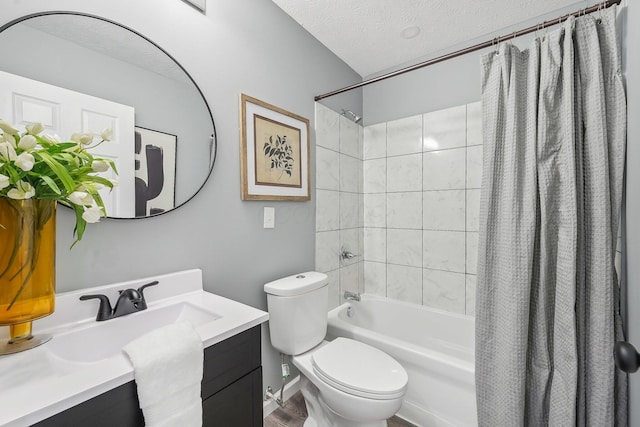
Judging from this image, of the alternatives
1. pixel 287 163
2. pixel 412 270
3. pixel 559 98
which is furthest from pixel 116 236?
pixel 412 270

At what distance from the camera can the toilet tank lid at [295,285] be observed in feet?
4.75

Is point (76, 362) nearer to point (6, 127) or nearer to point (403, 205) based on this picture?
point (6, 127)

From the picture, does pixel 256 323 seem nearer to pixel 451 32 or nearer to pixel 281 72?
pixel 281 72

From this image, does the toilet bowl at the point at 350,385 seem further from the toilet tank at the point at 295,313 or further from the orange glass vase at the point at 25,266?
the orange glass vase at the point at 25,266

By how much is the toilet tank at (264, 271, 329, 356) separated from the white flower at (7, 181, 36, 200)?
3.37ft

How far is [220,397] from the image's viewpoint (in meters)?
0.83

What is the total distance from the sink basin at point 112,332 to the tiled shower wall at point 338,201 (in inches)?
39.7

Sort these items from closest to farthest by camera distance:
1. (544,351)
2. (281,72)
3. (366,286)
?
(544,351), (281,72), (366,286)

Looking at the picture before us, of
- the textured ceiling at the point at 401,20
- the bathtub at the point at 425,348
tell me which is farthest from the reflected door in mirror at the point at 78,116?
the bathtub at the point at 425,348

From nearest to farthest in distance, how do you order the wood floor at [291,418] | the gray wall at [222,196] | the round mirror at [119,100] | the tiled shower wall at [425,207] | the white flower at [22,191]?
the white flower at [22,191] < the round mirror at [119,100] < the gray wall at [222,196] < the wood floor at [291,418] < the tiled shower wall at [425,207]

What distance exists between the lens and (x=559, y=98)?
112 cm

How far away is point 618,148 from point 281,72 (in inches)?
63.6

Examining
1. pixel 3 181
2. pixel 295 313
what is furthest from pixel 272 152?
pixel 3 181

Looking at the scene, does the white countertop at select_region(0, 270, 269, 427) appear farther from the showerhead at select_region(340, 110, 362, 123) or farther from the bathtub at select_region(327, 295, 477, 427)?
the showerhead at select_region(340, 110, 362, 123)
